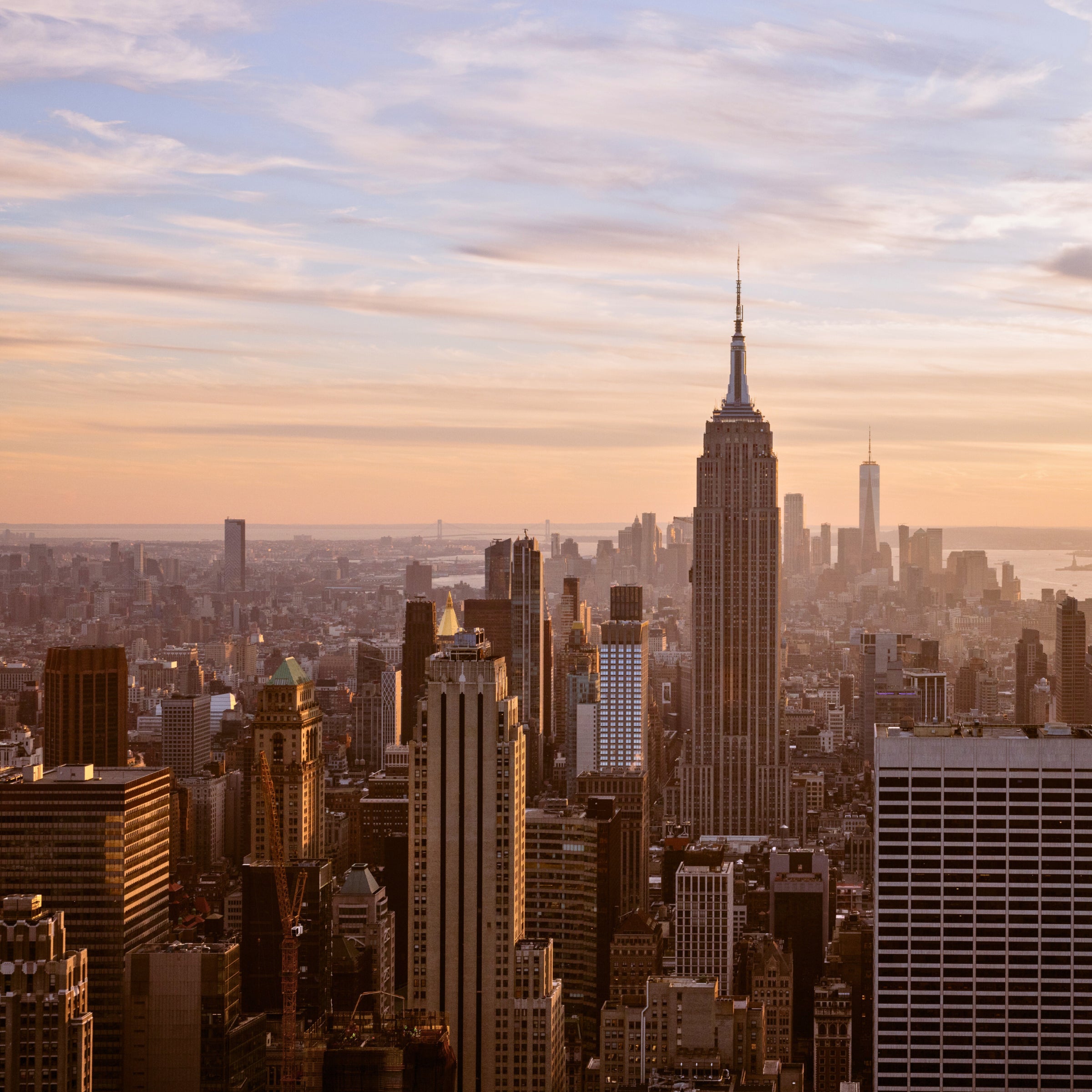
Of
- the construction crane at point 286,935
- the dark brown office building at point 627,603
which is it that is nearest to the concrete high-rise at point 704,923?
the construction crane at point 286,935

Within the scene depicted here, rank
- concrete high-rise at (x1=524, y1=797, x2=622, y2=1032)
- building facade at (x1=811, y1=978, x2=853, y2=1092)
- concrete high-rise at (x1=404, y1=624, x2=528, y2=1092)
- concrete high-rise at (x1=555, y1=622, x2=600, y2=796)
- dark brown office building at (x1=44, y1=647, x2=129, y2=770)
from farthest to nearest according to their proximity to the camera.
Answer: concrete high-rise at (x1=555, y1=622, x2=600, y2=796) < dark brown office building at (x1=44, y1=647, x2=129, y2=770) < concrete high-rise at (x1=524, y1=797, x2=622, y2=1032) < building facade at (x1=811, y1=978, x2=853, y2=1092) < concrete high-rise at (x1=404, y1=624, x2=528, y2=1092)

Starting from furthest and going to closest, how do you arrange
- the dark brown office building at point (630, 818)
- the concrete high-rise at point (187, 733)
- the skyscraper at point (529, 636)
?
the skyscraper at point (529, 636), the concrete high-rise at point (187, 733), the dark brown office building at point (630, 818)

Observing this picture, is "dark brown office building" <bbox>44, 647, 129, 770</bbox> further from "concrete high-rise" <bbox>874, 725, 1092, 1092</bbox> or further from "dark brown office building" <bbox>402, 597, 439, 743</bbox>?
"concrete high-rise" <bbox>874, 725, 1092, 1092</bbox>

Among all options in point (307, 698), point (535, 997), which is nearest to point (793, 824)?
point (307, 698)

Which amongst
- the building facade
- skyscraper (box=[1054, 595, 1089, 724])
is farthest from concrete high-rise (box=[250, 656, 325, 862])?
skyscraper (box=[1054, 595, 1089, 724])

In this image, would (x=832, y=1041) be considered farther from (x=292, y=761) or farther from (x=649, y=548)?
(x=649, y=548)

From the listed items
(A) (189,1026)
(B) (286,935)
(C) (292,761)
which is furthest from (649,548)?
(A) (189,1026)

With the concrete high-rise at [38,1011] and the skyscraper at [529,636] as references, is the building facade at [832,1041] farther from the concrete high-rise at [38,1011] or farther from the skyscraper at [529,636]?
the skyscraper at [529,636]
